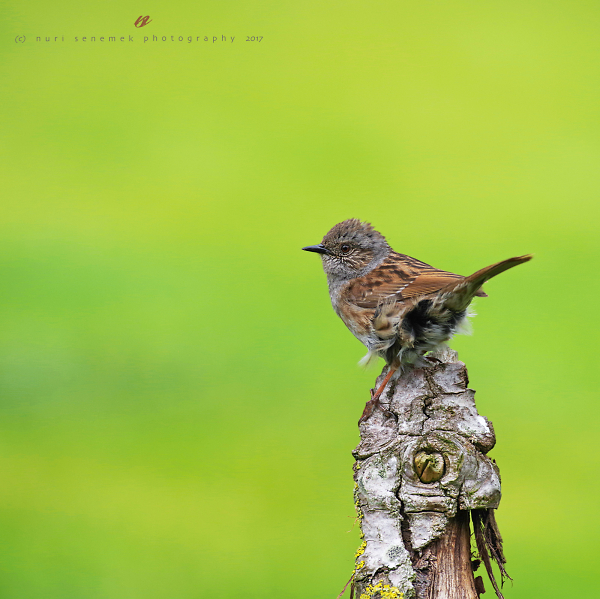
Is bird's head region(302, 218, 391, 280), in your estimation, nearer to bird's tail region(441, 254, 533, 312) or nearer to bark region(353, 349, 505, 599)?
bird's tail region(441, 254, 533, 312)

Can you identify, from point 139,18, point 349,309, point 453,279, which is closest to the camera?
point 453,279

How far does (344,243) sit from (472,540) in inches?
94.0

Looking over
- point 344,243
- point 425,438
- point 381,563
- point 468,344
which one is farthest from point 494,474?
point 468,344

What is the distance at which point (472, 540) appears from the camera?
2.53 metres

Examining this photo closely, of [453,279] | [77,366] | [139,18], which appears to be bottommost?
[453,279]

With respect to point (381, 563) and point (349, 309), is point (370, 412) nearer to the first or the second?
point (381, 563)

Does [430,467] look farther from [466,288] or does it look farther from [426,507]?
[466,288]

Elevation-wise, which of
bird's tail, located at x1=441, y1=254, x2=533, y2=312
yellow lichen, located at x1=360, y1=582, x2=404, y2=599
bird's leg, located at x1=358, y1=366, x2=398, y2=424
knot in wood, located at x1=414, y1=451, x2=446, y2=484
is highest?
bird's tail, located at x1=441, y1=254, x2=533, y2=312

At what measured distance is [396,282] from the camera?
3934 mm

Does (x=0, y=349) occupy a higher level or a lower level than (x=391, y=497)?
higher

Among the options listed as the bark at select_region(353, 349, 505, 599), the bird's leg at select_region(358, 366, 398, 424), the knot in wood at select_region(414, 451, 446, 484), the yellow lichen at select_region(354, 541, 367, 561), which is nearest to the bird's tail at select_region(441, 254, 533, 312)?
the bird's leg at select_region(358, 366, 398, 424)

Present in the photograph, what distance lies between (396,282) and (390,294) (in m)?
0.12

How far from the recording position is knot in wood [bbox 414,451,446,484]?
233cm

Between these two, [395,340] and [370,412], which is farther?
[395,340]
